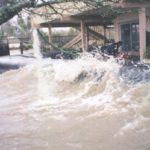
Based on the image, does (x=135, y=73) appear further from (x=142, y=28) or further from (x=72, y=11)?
(x=72, y=11)

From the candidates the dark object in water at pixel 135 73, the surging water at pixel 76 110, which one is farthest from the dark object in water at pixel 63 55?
the dark object in water at pixel 135 73

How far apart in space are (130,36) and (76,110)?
35.2 ft

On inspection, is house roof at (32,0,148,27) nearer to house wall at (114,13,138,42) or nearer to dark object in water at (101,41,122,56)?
house wall at (114,13,138,42)

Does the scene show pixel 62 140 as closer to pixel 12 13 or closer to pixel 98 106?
pixel 98 106

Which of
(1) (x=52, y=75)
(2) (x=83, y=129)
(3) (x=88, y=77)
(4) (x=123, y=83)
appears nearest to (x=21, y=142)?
(2) (x=83, y=129)

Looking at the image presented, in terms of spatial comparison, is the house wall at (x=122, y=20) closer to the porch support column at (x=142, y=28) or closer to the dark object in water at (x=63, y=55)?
the dark object in water at (x=63, y=55)

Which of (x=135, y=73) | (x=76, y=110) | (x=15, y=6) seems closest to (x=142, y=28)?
(x=135, y=73)

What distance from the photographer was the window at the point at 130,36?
1978 cm

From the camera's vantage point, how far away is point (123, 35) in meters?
21.3

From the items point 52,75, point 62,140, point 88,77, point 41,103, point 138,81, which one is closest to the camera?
point 62,140

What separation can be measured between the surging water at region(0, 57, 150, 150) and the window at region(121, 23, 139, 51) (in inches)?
165

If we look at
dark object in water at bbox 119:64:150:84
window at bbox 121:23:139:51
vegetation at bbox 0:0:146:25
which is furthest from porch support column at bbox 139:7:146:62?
vegetation at bbox 0:0:146:25

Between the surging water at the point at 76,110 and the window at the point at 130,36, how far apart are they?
419cm

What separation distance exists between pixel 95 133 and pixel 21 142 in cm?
161
